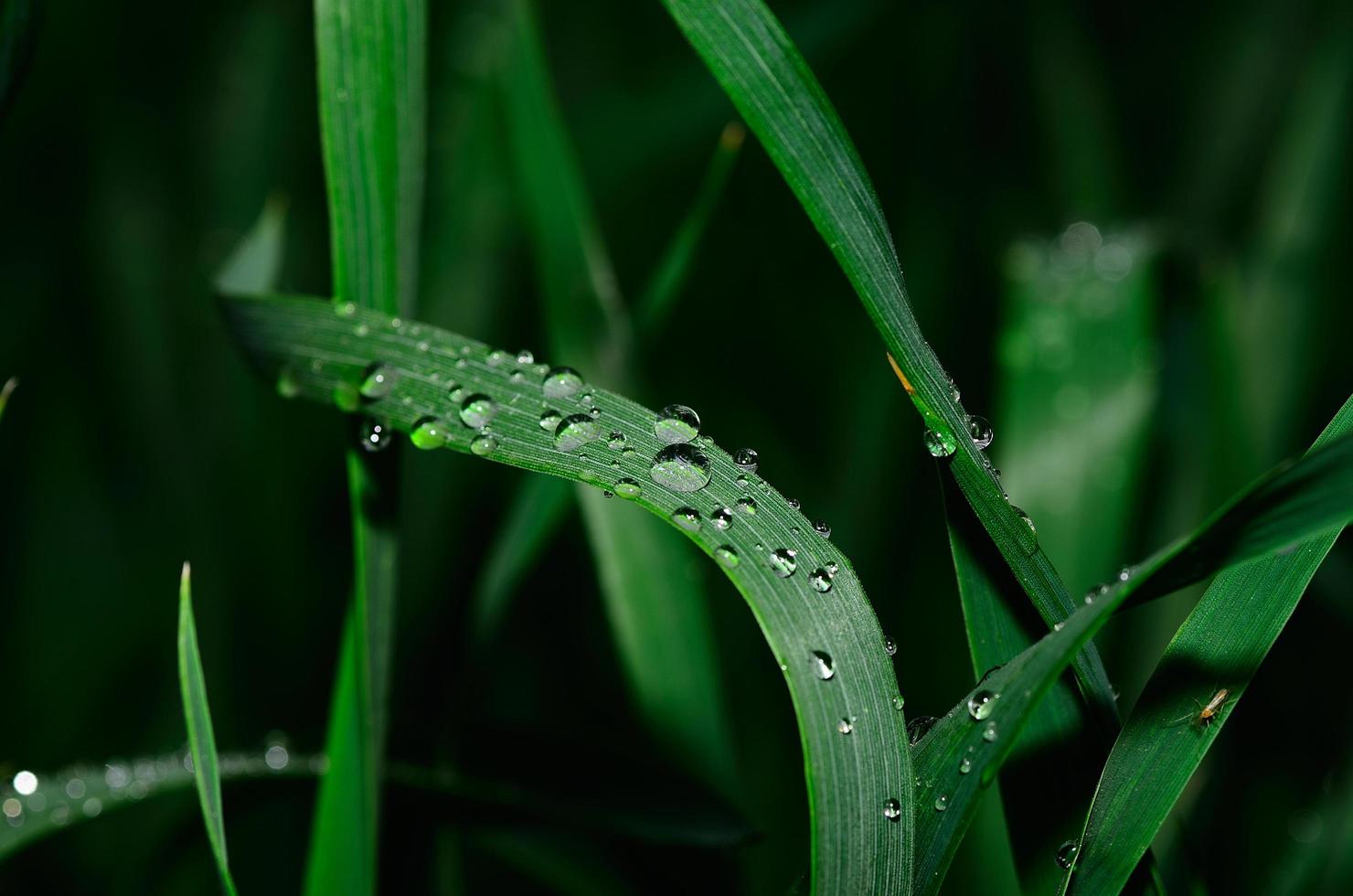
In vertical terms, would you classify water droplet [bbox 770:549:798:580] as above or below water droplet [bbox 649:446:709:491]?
below

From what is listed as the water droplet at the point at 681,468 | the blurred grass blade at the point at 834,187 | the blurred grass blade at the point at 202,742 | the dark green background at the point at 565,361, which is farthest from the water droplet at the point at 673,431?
the dark green background at the point at 565,361

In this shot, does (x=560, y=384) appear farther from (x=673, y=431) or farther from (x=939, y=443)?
(x=939, y=443)

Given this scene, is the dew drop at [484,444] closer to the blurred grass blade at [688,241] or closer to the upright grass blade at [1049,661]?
the upright grass blade at [1049,661]

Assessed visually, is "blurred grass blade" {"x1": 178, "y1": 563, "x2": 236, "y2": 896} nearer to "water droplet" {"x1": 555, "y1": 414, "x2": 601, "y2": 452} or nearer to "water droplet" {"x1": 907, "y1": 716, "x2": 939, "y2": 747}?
"water droplet" {"x1": 555, "y1": 414, "x2": 601, "y2": 452}

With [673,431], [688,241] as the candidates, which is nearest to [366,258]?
[673,431]

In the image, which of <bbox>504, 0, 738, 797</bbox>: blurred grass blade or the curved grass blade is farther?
<bbox>504, 0, 738, 797</bbox>: blurred grass blade

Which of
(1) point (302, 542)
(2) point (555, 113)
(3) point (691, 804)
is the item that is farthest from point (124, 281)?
(3) point (691, 804)

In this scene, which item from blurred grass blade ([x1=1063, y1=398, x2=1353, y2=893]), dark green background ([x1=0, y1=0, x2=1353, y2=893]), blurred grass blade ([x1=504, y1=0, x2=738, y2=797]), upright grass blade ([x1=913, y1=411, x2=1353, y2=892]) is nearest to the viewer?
upright grass blade ([x1=913, y1=411, x2=1353, y2=892])

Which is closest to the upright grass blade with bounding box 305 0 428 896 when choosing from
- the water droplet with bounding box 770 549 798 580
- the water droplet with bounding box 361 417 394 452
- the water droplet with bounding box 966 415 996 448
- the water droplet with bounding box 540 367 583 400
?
the water droplet with bounding box 361 417 394 452
